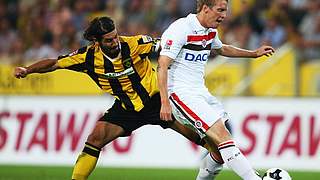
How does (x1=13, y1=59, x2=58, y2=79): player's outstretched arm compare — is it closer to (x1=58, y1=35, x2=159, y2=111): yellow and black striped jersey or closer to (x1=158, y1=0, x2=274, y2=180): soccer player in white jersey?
(x1=58, y1=35, x2=159, y2=111): yellow and black striped jersey

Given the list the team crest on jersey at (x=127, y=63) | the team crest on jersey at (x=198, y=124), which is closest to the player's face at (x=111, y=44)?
the team crest on jersey at (x=127, y=63)

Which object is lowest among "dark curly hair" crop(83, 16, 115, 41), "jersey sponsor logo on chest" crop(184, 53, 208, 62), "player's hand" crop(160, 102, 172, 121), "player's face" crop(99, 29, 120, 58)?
"player's hand" crop(160, 102, 172, 121)

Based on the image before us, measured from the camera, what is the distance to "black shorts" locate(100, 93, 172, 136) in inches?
379

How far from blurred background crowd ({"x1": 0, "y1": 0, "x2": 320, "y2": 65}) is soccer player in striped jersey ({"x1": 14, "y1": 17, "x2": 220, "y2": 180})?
7.14 metres

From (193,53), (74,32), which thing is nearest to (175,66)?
(193,53)

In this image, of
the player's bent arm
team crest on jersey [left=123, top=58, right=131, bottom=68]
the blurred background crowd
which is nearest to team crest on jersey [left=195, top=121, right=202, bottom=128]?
the player's bent arm

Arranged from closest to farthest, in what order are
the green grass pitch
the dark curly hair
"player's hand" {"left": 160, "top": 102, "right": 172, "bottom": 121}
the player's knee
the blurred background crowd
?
"player's hand" {"left": 160, "top": 102, "right": 172, "bottom": 121} → the dark curly hair → the player's knee → the green grass pitch → the blurred background crowd

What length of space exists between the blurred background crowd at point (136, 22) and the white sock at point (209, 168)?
726 cm

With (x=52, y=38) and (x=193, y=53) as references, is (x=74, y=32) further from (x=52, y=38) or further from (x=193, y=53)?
(x=193, y=53)

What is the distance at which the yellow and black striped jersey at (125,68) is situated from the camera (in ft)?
31.2

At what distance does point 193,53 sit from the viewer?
353 inches

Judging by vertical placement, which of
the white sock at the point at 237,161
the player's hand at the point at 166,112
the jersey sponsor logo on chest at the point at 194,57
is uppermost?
the jersey sponsor logo on chest at the point at 194,57

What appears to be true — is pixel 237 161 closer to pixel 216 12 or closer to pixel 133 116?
pixel 216 12

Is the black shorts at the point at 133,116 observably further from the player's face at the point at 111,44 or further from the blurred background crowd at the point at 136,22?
the blurred background crowd at the point at 136,22
